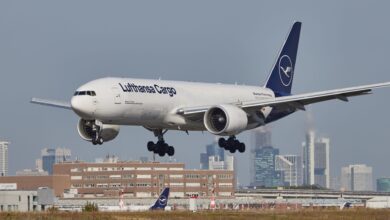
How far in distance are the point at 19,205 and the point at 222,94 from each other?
56.2 meters

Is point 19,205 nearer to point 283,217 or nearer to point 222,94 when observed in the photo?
point 222,94

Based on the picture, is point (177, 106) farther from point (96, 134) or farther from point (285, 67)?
point (285, 67)

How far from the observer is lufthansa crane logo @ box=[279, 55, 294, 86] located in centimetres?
11588

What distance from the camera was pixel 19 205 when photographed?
15375 centimetres

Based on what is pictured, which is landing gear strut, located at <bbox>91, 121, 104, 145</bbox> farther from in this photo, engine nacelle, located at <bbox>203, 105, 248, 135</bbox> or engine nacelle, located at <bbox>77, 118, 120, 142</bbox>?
engine nacelle, located at <bbox>203, 105, 248, 135</bbox>

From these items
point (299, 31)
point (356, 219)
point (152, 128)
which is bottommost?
point (356, 219)

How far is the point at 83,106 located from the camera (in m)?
92.9

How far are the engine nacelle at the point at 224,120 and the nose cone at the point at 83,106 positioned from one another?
1132 centimetres

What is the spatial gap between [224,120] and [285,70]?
18.7 meters

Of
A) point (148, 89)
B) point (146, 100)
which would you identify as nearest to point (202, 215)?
point (146, 100)

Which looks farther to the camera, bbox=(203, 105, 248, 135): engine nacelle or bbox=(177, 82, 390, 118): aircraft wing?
bbox=(177, 82, 390, 118): aircraft wing

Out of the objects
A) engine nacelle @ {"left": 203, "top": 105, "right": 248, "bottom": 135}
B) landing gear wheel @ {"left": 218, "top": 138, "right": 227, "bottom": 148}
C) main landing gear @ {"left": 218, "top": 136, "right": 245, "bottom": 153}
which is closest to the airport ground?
main landing gear @ {"left": 218, "top": 136, "right": 245, "bottom": 153}

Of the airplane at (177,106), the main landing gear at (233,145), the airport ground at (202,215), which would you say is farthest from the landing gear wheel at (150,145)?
the airport ground at (202,215)

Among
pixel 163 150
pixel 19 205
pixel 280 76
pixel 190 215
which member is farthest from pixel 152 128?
pixel 19 205
